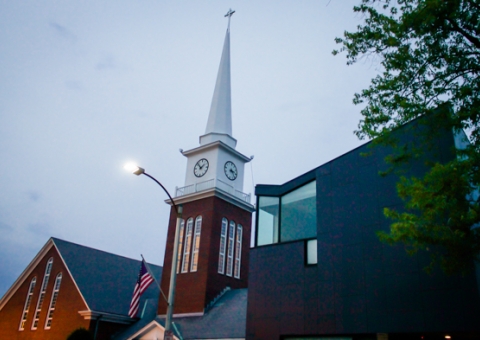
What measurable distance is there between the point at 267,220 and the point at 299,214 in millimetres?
1752

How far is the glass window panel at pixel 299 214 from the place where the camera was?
19188 mm

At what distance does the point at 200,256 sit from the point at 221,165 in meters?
7.53

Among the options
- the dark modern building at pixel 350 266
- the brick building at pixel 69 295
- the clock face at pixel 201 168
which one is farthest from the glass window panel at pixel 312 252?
the brick building at pixel 69 295

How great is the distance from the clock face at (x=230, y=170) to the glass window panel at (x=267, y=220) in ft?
48.6

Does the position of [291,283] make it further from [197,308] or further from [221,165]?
[221,165]

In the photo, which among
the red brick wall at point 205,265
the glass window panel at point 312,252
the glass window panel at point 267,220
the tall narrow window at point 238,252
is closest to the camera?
the glass window panel at point 312,252

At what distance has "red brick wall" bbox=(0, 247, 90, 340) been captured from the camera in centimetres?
3372

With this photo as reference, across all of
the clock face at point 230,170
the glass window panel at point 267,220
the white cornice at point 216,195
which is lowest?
the glass window panel at point 267,220

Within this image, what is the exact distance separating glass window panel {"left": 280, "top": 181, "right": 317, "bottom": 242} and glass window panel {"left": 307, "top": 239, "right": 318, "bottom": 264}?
0.32 meters

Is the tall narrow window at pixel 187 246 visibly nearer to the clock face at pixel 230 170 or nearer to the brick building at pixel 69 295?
the clock face at pixel 230 170

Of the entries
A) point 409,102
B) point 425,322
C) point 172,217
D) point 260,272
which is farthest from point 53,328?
point 409,102

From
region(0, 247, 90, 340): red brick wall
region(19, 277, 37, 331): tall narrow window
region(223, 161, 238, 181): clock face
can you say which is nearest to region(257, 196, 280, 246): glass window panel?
region(223, 161, 238, 181): clock face

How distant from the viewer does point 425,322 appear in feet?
47.0

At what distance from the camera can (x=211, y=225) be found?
33.2 m
